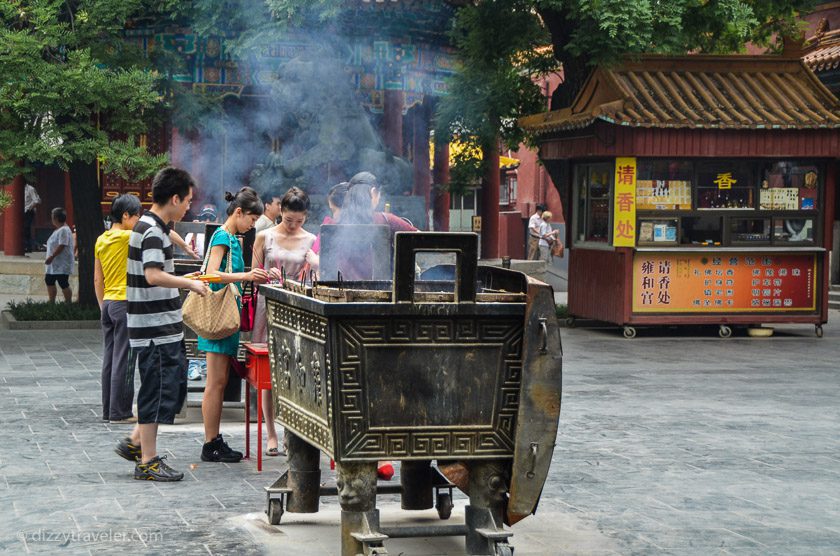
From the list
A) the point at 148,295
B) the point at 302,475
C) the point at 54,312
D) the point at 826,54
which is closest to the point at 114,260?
the point at 148,295

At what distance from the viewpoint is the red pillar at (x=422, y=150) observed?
2494 cm

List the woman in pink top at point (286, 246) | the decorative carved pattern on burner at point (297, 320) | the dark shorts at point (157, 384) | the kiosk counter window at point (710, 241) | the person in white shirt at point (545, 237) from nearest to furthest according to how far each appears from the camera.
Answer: the decorative carved pattern on burner at point (297, 320) < the dark shorts at point (157, 384) < the woman in pink top at point (286, 246) < the kiosk counter window at point (710, 241) < the person in white shirt at point (545, 237)

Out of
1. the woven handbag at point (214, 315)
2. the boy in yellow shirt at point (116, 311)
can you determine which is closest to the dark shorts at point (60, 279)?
the boy in yellow shirt at point (116, 311)

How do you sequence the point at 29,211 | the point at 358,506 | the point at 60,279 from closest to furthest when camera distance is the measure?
the point at 358,506
the point at 60,279
the point at 29,211

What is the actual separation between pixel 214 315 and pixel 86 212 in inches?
390

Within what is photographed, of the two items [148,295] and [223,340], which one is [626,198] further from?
[148,295]

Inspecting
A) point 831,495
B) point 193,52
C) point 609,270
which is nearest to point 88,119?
point 193,52

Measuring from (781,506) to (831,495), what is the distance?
488 millimetres

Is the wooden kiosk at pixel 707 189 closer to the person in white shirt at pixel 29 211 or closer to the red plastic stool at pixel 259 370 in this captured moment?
the red plastic stool at pixel 259 370

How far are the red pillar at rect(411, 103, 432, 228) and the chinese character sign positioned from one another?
919cm

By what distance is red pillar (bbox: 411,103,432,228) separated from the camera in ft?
81.8

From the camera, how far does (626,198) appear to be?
1585cm

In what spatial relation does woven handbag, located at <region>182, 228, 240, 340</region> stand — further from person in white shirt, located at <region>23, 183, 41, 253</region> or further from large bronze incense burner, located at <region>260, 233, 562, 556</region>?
person in white shirt, located at <region>23, 183, 41, 253</region>

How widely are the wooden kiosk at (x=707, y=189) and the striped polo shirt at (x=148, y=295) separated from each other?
8.97 meters
